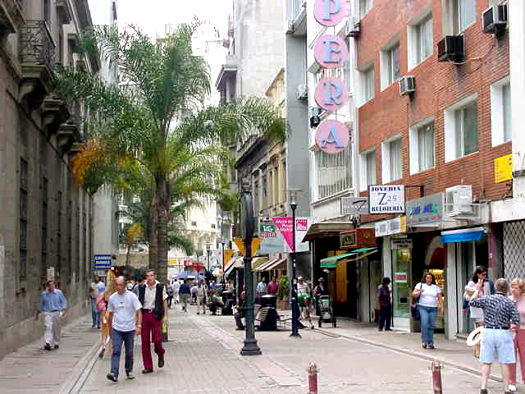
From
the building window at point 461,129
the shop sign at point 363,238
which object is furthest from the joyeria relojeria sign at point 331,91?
the building window at point 461,129

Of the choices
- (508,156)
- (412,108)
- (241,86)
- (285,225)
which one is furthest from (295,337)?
(241,86)

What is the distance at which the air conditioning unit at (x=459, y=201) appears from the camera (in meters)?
19.8

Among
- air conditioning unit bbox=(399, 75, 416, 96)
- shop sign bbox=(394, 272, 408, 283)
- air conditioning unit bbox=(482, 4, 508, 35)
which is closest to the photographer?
air conditioning unit bbox=(482, 4, 508, 35)

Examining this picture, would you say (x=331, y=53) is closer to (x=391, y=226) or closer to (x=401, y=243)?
(x=391, y=226)

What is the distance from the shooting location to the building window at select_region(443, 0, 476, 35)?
2111 centimetres

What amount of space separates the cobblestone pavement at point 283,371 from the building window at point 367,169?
311 inches

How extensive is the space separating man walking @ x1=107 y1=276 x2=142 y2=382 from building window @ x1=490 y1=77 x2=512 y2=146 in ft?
28.9

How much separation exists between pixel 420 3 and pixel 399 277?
8.14 meters

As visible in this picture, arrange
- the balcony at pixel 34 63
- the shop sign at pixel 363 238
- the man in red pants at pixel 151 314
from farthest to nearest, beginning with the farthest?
the shop sign at pixel 363 238, the balcony at pixel 34 63, the man in red pants at pixel 151 314

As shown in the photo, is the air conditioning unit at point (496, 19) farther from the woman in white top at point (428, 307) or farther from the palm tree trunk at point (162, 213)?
the palm tree trunk at point (162, 213)

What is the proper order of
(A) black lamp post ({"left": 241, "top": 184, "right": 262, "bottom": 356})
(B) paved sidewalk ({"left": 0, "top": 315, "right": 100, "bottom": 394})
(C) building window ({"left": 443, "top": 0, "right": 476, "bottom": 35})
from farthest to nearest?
(C) building window ({"left": 443, "top": 0, "right": 476, "bottom": 35}) → (A) black lamp post ({"left": 241, "top": 184, "right": 262, "bottom": 356}) → (B) paved sidewalk ({"left": 0, "top": 315, "right": 100, "bottom": 394})

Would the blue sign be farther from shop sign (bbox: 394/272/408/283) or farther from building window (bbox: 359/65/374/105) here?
shop sign (bbox: 394/272/408/283)

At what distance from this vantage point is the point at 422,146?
24.9 m

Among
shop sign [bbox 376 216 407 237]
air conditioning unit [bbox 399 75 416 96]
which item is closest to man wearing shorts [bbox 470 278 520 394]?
shop sign [bbox 376 216 407 237]
